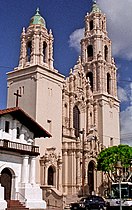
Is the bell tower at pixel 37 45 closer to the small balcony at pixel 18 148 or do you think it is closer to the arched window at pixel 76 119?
the arched window at pixel 76 119

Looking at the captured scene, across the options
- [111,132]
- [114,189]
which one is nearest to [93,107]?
[111,132]

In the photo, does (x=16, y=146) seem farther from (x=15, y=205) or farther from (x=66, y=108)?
(x=66, y=108)

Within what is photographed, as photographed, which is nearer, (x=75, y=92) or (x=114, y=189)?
(x=114, y=189)

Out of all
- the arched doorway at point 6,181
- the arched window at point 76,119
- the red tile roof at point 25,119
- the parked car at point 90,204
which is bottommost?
the parked car at point 90,204

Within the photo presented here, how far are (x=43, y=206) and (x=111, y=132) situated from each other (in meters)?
30.2

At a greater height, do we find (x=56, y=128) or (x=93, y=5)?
(x=93, y=5)

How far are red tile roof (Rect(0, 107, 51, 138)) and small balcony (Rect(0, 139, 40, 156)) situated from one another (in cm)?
199

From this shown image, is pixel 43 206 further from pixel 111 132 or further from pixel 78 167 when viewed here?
pixel 111 132

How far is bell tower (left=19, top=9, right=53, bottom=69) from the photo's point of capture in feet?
172

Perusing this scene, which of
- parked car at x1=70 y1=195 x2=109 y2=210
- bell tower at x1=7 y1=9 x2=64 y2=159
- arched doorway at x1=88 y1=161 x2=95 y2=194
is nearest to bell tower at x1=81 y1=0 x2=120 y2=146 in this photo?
arched doorway at x1=88 y1=161 x2=95 y2=194

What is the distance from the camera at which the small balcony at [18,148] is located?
34.3 metres

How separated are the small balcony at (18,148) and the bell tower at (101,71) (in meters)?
26.7

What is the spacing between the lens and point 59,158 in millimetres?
50500

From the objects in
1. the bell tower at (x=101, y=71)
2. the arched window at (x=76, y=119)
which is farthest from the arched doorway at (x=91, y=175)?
the bell tower at (x=101, y=71)
